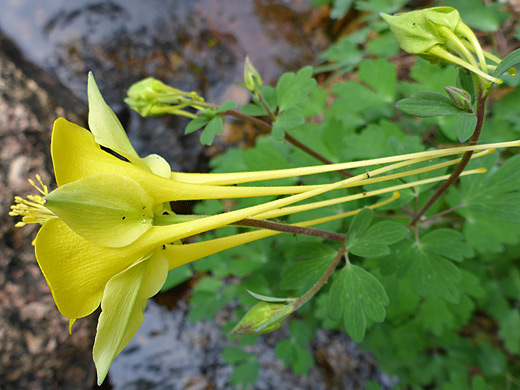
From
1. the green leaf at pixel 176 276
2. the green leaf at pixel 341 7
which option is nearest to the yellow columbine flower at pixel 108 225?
the green leaf at pixel 176 276

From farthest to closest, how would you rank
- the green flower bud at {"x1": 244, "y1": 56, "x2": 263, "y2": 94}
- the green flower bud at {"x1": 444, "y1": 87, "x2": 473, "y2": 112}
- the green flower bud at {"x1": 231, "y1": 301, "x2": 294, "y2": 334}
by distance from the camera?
the green flower bud at {"x1": 244, "y1": 56, "x2": 263, "y2": 94} < the green flower bud at {"x1": 231, "y1": 301, "x2": 294, "y2": 334} < the green flower bud at {"x1": 444, "y1": 87, "x2": 473, "y2": 112}

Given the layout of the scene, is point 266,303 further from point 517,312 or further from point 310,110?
point 517,312

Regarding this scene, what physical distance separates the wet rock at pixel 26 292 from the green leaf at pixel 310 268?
1.95m

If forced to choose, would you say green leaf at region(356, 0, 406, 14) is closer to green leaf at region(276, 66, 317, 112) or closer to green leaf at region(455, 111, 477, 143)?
green leaf at region(276, 66, 317, 112)

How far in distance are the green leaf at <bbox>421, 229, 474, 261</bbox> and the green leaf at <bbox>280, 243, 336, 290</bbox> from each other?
0.32 m

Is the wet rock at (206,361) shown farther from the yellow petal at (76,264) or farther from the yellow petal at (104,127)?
the yellow petal at (104,127)

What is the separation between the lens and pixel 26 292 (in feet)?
7.77

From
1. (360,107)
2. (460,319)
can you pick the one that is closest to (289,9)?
(360,107)

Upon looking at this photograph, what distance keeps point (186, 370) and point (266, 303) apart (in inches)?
81.6

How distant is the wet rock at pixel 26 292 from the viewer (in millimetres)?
2285

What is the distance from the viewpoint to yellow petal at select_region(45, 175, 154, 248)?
700 millimetres

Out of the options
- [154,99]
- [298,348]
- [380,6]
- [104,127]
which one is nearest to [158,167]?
[104,127]

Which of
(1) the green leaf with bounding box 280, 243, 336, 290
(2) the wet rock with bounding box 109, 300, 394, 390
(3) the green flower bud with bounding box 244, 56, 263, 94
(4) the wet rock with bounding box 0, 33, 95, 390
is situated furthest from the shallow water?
(1) the green leaf with bounding box 280, 243, 336, 290

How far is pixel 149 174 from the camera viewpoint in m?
0.84
